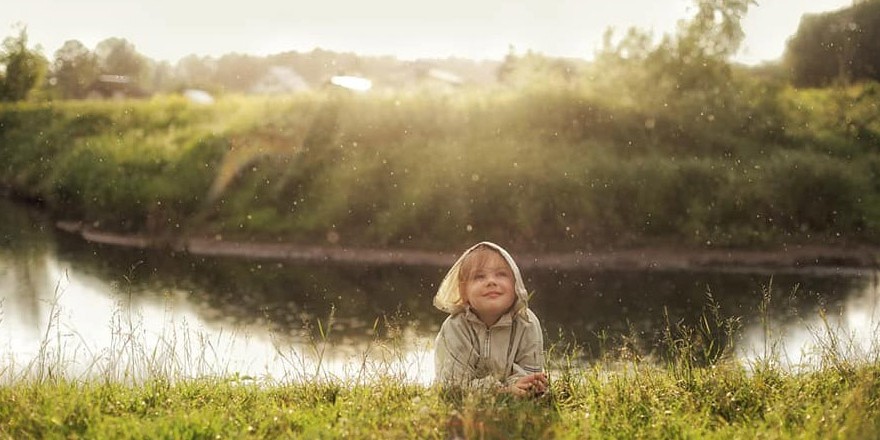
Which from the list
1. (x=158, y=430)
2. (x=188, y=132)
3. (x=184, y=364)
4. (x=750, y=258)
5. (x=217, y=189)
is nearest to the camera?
(x=158, y=430)

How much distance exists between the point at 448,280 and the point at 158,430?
1.76 meters

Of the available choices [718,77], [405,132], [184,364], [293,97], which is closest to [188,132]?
[293,97]

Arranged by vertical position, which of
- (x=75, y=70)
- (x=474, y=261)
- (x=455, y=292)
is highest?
(x=75, y=70)

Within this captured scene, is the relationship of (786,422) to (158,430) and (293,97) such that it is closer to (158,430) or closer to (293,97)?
(158,430)

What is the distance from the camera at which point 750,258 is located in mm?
24984

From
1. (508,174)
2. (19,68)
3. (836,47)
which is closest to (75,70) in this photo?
(19,68)

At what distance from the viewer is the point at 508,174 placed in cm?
2641

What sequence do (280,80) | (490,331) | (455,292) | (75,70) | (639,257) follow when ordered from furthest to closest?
1. (280,80)
2. (75,70)
3. (639,257)
4. (455,292)
5. (490,331)

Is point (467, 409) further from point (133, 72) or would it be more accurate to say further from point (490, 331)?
point (133, 72)

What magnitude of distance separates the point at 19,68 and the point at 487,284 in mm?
52573

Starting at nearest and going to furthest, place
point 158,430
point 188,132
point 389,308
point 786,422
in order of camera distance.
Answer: point 158,430
point 786,422
point 389,308
point 188,132

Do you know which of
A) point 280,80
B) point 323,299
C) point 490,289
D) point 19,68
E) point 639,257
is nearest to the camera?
point 490,289

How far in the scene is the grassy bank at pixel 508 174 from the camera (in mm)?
25625

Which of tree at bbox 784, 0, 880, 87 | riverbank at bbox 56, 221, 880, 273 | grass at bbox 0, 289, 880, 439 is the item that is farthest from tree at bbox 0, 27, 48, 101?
grass at bbox 0, 289, 880, 439
